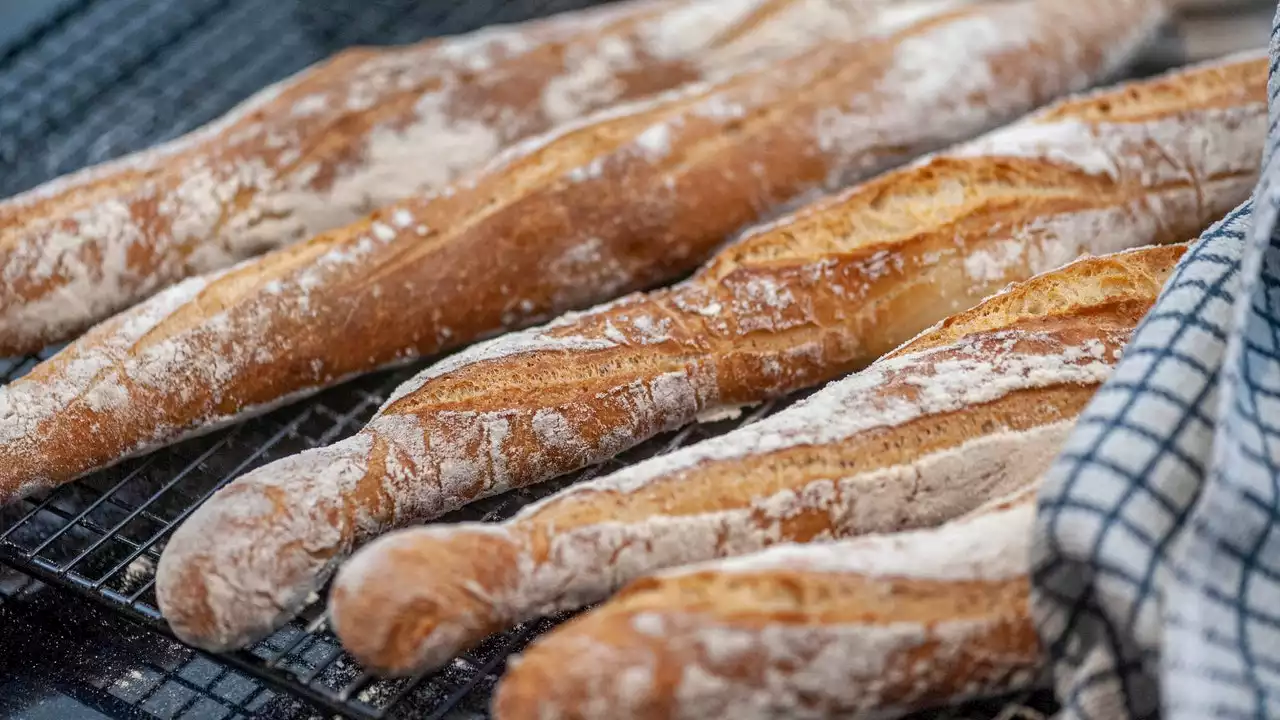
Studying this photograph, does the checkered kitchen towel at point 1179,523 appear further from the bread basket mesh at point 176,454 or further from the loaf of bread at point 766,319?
the loaf of bread at point 766,319

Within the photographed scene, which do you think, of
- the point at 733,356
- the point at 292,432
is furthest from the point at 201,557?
the point at 733,356

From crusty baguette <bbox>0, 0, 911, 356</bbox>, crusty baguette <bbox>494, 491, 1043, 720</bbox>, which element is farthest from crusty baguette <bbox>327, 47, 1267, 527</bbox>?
crusty baguette <bbox>0, 0, 911, 356</bbox>

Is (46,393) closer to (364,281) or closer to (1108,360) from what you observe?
Result: (364,281)

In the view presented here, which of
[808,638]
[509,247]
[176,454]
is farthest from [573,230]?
[808,638]

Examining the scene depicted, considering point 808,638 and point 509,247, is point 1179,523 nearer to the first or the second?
point 808,638

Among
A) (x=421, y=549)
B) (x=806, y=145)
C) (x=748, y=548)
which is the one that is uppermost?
(x=806, y=145)

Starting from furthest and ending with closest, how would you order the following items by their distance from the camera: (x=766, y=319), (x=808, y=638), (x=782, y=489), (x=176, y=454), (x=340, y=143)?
(x=340, y=143) < (x=176, y=454) < (x=766, y=319) < (x=782, y=489) < (x=808, y=638)

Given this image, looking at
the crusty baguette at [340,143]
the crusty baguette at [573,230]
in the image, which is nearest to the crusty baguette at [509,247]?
the crusty baguette at [573,230]
